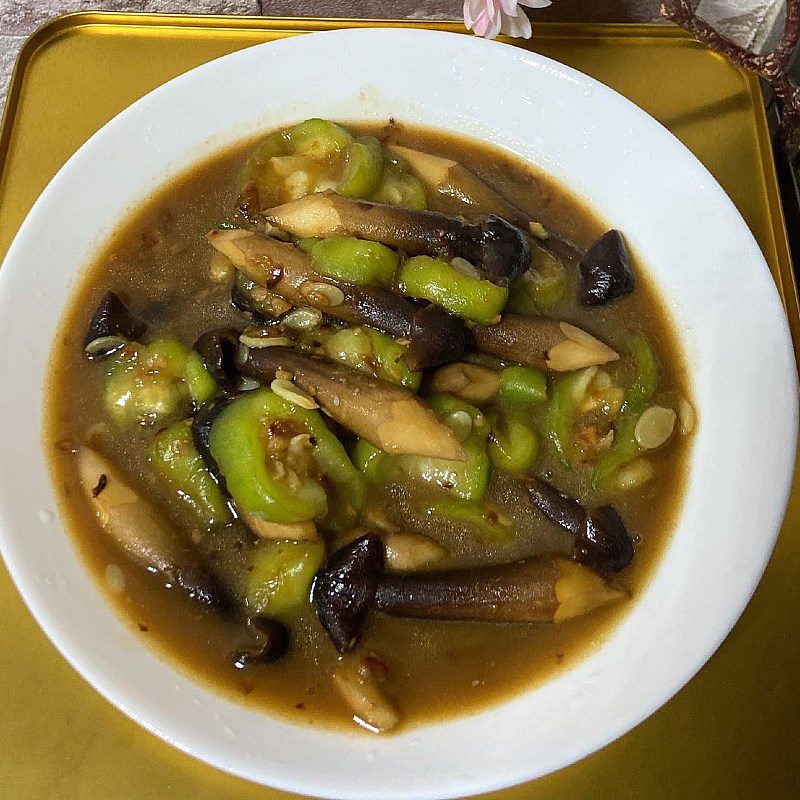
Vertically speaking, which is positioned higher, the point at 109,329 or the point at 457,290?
the point at 457,290

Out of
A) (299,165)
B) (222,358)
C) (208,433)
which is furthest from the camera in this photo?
(299,165)

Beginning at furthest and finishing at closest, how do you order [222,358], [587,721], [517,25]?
[517,25] < [222,358] < [587,721]

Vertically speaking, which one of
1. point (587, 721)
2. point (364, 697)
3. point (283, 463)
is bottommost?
point (364, 697)

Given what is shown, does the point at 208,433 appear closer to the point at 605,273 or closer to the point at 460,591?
the point at 460,591

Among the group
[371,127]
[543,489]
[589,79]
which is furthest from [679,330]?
[371,127]

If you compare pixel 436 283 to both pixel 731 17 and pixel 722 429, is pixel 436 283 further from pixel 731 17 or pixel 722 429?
pixel 731 17

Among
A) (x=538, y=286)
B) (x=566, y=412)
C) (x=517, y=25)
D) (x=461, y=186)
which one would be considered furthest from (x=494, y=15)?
(x=566, y=412)
